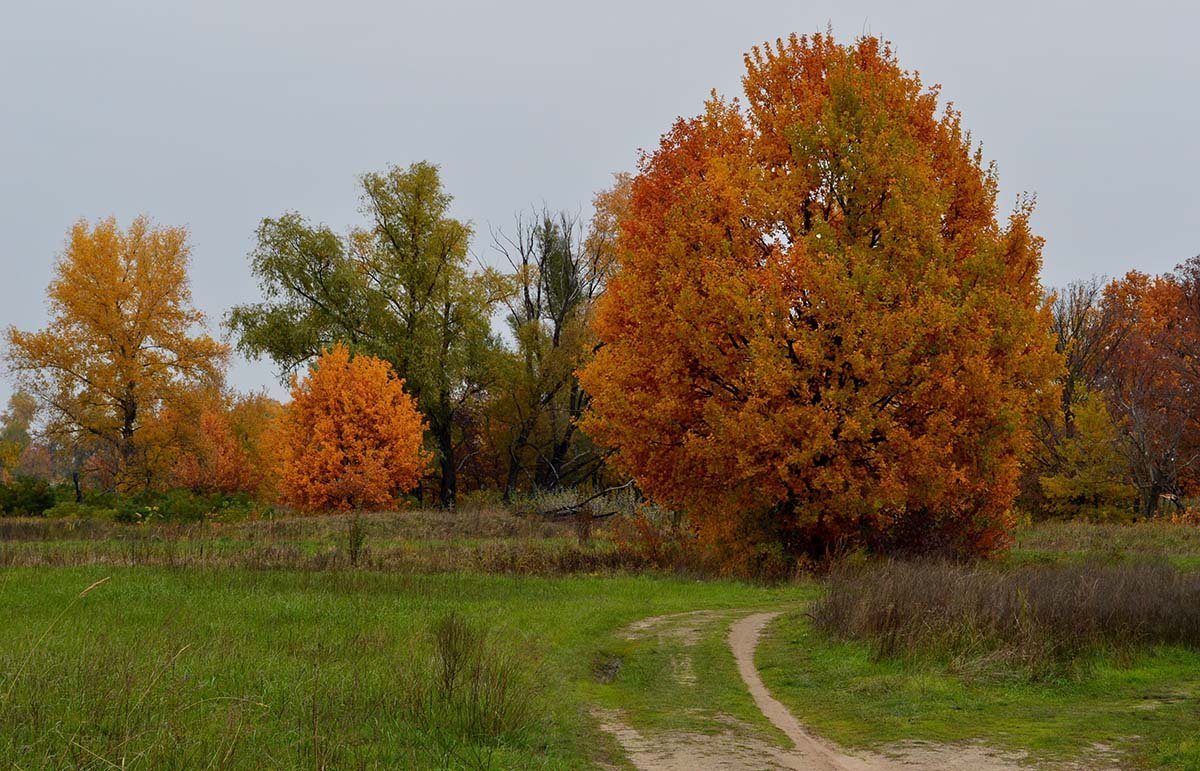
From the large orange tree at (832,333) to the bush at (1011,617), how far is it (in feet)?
19.4

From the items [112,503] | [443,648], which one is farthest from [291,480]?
[443,648]

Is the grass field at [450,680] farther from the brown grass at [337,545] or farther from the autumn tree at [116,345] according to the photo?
the autumn tree at [116,345]

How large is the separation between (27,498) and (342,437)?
13586 mm

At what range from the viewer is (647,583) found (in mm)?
20969

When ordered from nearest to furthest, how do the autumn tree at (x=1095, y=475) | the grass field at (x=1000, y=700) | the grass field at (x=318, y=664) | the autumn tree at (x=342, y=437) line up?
the grass field at (x=318, y=664) < the grass field at (x=1000, y=700) < the autumn tree at (x=1095, y=475) < the autumn tree at (x=342, y=437)

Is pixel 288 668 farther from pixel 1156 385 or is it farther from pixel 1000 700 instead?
pixel 1156 385

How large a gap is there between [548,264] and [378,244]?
9.68m

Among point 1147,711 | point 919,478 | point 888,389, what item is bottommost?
point 1147,711

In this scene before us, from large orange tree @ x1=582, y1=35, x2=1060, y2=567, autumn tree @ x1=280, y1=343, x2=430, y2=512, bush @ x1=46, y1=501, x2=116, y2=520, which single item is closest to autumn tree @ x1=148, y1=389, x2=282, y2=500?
autumn tree @ x1=280, y1=343, x2=430, y2=512

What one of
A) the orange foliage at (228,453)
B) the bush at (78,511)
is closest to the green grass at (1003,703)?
the bush at (78,511)

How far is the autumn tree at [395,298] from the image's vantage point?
5194 cm

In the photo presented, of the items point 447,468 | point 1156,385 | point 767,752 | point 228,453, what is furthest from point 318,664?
point 228,453

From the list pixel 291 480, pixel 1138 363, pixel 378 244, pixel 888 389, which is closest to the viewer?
A: pixel 888 389

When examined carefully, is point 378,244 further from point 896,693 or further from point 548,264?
Answer: point 896,693
